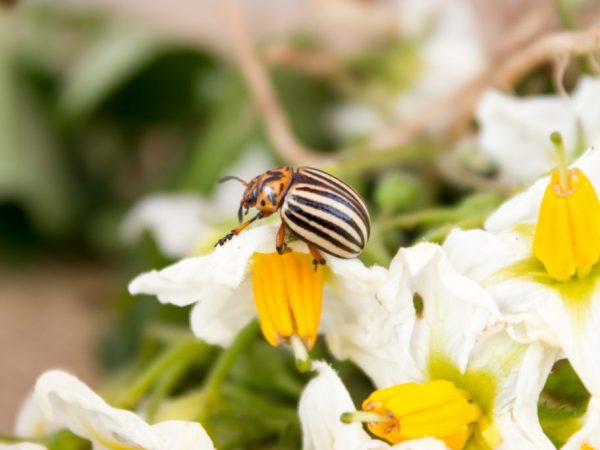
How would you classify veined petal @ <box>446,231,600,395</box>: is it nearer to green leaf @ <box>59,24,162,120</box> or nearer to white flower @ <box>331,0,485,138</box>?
white flower @ <box>331,0,485,138</box>

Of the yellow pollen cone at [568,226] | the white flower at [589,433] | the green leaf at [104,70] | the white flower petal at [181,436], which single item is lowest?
the white flower at [589,433]

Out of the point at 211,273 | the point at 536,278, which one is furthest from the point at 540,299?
the point at 211,273

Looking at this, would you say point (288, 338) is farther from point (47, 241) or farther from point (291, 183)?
point (47, 241)

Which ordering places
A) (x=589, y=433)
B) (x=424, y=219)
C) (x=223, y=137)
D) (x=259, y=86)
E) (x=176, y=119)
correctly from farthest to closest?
(x=176, y=119)
(x=223, y=137)
(x=259, y=86)
(x=424, y=219)
(x=589, y=433)

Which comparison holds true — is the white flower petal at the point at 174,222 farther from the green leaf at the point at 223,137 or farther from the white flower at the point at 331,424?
the white flower at the point at 331,424

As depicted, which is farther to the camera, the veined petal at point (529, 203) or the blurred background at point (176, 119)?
the blurred background at point (176, 119)

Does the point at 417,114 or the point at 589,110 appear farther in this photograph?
the point at 417,114

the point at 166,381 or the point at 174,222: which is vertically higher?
the point at 174,222

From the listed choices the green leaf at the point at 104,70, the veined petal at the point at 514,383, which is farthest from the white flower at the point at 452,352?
the green leaf at the point at 104,70

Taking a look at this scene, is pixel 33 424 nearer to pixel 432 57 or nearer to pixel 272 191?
pixel 272 191
